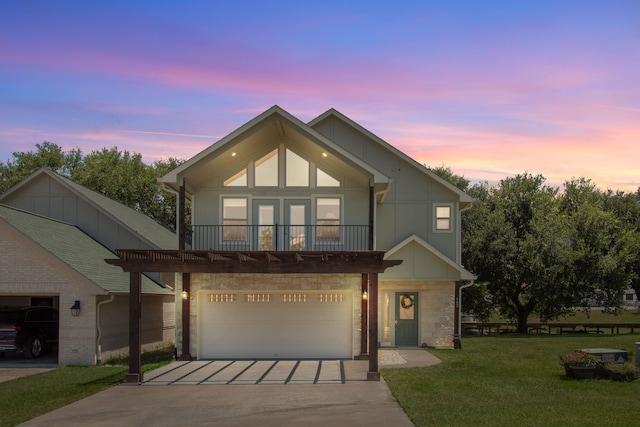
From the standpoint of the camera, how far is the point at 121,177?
49.1m

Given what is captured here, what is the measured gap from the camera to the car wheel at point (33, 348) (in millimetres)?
22625

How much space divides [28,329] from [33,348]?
0.71m

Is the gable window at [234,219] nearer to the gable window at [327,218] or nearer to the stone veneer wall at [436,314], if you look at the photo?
the gable window at [327,218]

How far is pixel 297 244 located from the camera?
74.9 feet

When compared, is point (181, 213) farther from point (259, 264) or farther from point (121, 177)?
point (121, 177)

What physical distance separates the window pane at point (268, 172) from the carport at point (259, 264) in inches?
167

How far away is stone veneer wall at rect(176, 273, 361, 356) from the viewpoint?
75.2 feet

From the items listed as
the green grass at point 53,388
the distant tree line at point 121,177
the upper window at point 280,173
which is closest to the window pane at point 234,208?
the upper window at point 280,173

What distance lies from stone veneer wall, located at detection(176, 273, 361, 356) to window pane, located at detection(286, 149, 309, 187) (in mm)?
3103

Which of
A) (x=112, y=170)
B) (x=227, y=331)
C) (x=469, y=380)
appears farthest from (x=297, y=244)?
(x=112, y=170)

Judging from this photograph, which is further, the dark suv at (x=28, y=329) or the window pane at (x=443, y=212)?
the window pane at (x=443, y=212)

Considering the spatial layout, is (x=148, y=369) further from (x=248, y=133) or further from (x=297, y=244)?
(x=248, y=133)

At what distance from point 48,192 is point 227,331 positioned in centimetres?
1125

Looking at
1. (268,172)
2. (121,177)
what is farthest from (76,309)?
(121,177)
